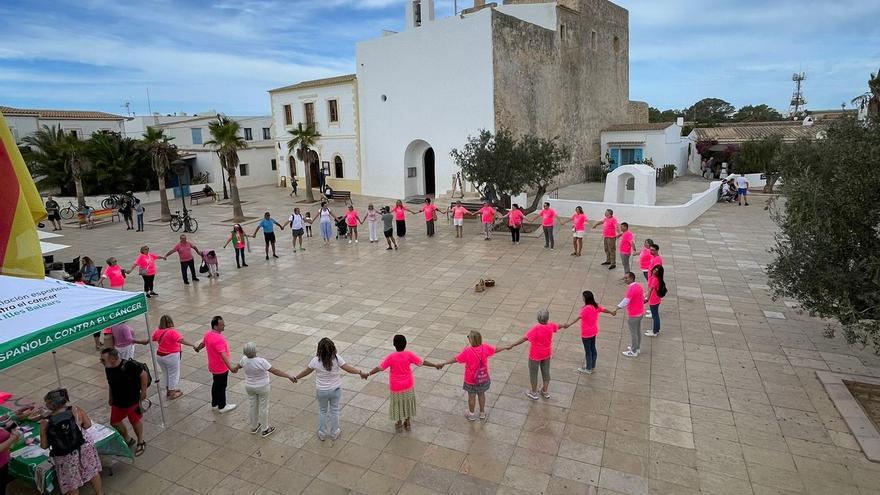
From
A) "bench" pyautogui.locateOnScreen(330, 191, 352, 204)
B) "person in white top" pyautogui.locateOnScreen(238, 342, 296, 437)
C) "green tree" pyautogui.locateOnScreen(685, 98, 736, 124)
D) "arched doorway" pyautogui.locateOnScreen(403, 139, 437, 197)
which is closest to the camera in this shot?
"person in white top" pyautogui.locateOnScreen(238, 342, 296, 437)

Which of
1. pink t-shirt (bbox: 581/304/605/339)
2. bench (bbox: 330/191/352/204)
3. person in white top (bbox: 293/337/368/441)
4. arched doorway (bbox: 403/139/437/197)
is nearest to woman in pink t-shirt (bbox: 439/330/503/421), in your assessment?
person in white top (bbox: 293/337/368/441)

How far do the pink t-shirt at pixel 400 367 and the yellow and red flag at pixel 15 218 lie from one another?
409 centimetres

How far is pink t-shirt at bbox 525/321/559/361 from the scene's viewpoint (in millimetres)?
6969

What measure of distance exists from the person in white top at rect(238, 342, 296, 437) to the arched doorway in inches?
888

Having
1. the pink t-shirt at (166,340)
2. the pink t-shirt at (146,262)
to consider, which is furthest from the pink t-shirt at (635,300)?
the pink t-shirt at (146,262)

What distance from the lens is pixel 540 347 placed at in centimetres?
701

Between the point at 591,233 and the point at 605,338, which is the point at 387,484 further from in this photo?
the point at 591,233

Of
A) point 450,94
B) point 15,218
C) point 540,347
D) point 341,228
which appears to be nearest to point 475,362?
point 540,347

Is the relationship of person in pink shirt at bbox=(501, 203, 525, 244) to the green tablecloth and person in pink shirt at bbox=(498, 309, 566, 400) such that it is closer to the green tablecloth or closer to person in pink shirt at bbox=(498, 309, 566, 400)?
person in pink shirt at bbox=(498, 309, 566, 400)

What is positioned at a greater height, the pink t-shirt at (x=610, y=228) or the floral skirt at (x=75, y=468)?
the pink t-shirt at (x=610, y=228)

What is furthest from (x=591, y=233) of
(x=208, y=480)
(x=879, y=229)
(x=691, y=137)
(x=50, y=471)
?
(x=691, y=137)

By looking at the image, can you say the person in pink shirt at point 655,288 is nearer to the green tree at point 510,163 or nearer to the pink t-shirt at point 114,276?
the green tree at point 510,163

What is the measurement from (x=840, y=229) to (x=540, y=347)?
387 cm

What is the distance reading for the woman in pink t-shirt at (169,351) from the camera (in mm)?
7289
